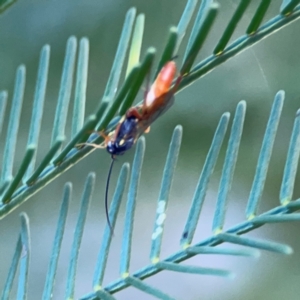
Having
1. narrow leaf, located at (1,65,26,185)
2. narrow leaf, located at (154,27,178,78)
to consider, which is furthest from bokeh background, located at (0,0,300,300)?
narrow leaf, located at (154,27,178,78)

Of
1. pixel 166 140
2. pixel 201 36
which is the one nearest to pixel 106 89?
pixel 201 36

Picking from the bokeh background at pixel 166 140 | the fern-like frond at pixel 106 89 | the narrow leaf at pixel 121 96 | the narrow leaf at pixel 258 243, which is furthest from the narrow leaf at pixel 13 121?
the bokeh background at pixel 166 140

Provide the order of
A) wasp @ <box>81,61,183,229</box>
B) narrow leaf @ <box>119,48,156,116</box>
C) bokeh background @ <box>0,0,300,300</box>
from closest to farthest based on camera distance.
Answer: narrow leaf @ <box>119,48,156,116</box> → wasp @ <box>81,61,183,229</box> → bokeh background @ <box>0,0,300,300</box>

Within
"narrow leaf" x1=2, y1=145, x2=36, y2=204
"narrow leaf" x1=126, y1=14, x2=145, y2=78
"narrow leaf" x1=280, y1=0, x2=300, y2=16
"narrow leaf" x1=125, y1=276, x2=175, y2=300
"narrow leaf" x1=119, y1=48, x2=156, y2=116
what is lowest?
"narrow leaf" x1=125, y1=276, x2=175, y2=300

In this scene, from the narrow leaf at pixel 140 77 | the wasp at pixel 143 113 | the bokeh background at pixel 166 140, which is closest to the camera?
the narrow leaf at pixel 140 77

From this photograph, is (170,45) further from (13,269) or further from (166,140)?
(166,140)

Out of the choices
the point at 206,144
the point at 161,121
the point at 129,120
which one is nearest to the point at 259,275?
the point at 206,144

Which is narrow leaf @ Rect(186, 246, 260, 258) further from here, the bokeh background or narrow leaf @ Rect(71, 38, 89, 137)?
the bokeh background

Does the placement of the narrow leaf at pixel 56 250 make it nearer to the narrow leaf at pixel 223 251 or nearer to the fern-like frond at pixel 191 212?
the fern-like frond at pixel 191 212

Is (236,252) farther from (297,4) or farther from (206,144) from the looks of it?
(206,144)

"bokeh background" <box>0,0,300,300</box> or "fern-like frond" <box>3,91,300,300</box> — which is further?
"bokeh background" <box>0,0,300,300</box>
